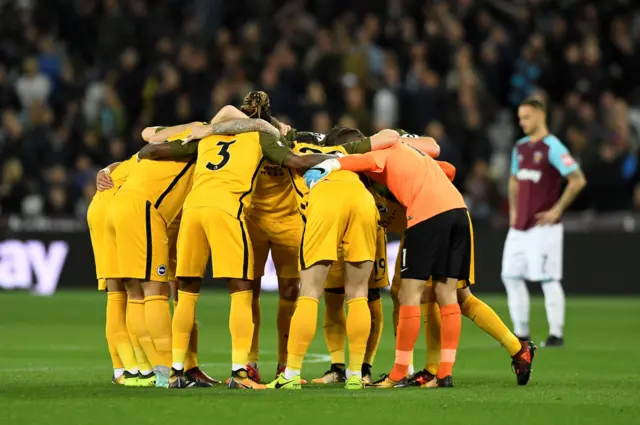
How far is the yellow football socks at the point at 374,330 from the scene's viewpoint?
11.2 m

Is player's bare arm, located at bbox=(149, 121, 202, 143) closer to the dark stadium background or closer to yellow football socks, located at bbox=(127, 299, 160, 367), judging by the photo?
yellow football socks, located at bbox=(127, 299, 160, 367)

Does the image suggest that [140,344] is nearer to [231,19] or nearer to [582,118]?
[582,118]

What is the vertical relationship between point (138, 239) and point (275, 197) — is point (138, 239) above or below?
below

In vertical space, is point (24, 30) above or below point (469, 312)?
above

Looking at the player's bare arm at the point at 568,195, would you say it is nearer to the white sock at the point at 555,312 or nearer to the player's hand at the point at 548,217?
the player's hand at the point at 548,217

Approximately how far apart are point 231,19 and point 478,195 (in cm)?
680

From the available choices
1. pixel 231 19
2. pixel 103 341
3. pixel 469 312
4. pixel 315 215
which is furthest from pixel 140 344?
pixel 231 19

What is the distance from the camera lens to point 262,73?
80.0ft

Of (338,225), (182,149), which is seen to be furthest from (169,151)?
(338,225)

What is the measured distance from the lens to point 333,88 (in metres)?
23.5

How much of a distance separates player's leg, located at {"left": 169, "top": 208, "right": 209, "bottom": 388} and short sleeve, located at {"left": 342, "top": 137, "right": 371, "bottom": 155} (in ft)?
4.42

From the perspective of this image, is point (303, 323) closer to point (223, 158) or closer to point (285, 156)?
point (285, 156)

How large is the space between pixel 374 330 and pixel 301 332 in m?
1.45

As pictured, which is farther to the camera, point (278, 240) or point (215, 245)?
point (278, 240)
